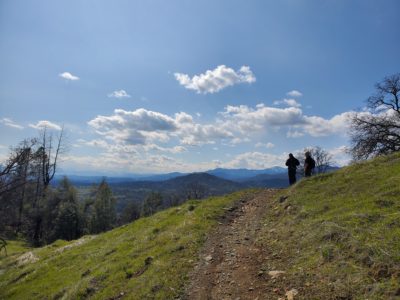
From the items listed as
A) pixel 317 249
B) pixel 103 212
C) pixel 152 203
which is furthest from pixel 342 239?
pixel 152 203

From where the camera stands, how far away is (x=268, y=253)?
36.5ft

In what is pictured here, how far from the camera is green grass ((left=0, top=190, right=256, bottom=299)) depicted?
10.8 meters

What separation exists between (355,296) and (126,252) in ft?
39.7

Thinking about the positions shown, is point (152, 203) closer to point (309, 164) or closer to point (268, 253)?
point (309, 164)

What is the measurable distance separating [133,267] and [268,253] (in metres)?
5.90

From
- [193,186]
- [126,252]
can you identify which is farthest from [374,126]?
[193,186]

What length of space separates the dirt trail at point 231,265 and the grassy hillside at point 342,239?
57 centimetres

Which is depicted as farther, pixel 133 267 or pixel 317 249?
pixel 133 267

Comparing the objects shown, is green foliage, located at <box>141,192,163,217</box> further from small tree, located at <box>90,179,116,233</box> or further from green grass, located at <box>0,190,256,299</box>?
green grass, located at <box>0,190,256,299</box>

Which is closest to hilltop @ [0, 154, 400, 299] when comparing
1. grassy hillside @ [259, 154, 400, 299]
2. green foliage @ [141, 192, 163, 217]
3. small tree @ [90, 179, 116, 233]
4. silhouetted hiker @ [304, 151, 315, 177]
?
grassy hillside @ [259, 154, 400, 299]

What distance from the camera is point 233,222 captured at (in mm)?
17078

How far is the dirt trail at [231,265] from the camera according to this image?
884cm

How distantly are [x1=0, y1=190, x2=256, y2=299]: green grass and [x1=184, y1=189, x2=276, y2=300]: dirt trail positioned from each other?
0.55m

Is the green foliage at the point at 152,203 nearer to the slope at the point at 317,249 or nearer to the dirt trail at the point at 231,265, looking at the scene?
the dirt trail at the point at 231,265
